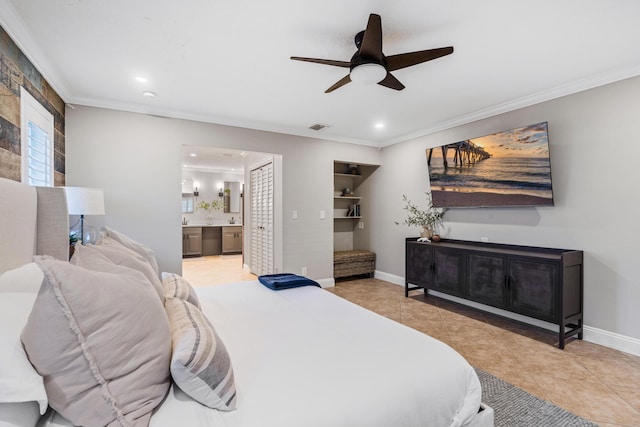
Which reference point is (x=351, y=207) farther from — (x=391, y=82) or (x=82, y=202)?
(x=82, y=202)

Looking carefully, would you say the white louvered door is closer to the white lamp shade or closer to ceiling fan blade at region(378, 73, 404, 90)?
the white lamp shade

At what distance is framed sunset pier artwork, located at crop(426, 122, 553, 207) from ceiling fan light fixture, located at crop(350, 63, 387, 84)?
2.02 m

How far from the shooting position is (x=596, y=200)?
116 inches

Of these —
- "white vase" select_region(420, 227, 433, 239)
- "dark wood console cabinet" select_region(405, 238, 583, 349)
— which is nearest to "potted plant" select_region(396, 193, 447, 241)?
"white vase" select_region(420, 227, 433, 239)

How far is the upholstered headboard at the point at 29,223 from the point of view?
1597mm

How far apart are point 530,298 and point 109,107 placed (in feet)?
16.4

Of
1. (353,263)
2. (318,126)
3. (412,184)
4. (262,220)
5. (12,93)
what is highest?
(318,126)

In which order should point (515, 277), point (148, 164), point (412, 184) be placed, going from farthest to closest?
point (412, 184) → point (148, 164) → point (515, 277)

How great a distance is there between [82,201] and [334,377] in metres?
2.78

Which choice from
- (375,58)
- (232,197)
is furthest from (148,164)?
(232,197)

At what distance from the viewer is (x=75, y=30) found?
2.19m

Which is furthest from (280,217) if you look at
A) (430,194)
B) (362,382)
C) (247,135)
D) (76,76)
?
(362,382)

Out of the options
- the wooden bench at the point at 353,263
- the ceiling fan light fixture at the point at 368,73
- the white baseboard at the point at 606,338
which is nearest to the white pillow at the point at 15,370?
the ceiling fan light fixture at the point at 368,73

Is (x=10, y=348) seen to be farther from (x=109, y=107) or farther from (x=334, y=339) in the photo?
(x=109, y=107)
